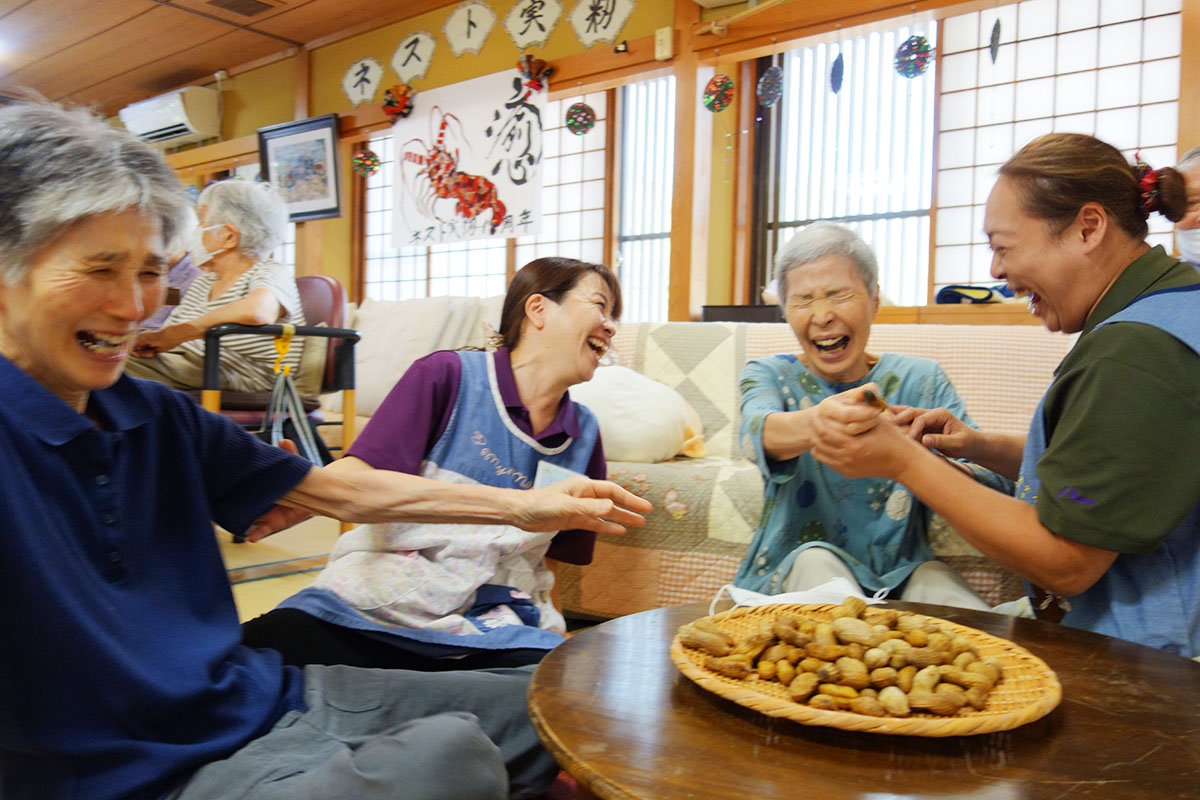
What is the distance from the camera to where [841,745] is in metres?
0.78

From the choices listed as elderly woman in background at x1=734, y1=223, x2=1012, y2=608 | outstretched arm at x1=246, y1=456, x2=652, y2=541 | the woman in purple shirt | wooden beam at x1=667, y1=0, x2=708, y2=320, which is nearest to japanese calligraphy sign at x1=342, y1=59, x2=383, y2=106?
wooden beam at x1=667, y1=0, x2=708, y2=320

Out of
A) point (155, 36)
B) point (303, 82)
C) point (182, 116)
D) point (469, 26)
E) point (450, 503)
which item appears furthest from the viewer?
point (182, 116)

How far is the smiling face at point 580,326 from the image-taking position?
67.6 inches

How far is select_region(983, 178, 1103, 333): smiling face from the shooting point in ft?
4.21

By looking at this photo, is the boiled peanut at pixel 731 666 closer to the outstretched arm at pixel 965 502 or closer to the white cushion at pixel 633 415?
the outstretched arm at pixel 965 502

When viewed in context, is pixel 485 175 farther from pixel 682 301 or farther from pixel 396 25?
pixel 396 25

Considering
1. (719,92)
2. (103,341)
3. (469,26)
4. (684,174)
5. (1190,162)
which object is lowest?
(103,341)

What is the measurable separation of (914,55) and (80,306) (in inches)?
141

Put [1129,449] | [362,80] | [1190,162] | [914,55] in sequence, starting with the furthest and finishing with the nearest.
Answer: [362,80] → [914,55] → [1190,162] → [1129,449]

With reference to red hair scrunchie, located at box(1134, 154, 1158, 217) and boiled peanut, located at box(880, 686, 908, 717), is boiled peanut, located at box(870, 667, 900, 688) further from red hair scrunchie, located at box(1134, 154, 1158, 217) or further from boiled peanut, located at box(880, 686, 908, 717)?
red hair scrunchie, located at box(1134, 154, 1158, 217)

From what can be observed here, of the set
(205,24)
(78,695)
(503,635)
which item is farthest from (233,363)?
(205,24)

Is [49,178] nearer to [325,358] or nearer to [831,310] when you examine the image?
[831,310]

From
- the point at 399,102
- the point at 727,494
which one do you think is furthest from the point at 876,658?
the point at 399,102

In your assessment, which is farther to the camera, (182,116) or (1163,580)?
(182,116)
